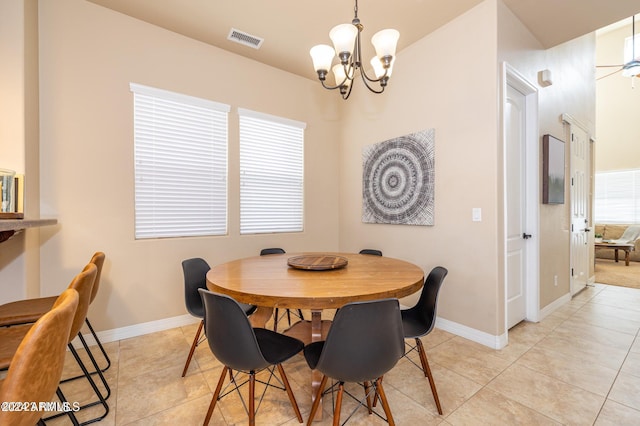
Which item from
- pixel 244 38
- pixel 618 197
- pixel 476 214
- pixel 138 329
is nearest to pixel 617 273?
pixel 618 197

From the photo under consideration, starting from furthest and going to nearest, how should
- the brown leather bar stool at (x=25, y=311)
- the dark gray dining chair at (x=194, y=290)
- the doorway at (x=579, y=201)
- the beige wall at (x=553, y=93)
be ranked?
the doorway at (x=579, y=201)
the beige wall at (x=553, y=93)
the dark gray dining chair at (x=194, y=290)
the brown leather bar stool at (x=25, y=311)

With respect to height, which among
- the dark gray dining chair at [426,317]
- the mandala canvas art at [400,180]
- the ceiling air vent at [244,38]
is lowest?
the dark gray dining chair at [426,317]

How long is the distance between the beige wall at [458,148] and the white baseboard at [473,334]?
0.13ft

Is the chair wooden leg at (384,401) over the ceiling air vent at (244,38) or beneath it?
beneath

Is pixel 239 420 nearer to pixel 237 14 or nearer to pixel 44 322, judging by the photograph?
pixel 44 322

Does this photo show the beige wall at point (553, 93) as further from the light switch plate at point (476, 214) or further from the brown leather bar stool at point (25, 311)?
the brown leather bar stool at point (25, 311)

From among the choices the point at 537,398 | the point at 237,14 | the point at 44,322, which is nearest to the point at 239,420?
the point at 44,322

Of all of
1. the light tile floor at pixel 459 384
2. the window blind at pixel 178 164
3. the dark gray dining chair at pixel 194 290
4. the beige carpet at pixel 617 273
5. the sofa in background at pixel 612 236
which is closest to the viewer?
the light tile floor at pixel 459 384

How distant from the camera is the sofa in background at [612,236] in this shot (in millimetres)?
6066

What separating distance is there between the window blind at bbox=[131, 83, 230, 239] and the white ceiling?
70 cm

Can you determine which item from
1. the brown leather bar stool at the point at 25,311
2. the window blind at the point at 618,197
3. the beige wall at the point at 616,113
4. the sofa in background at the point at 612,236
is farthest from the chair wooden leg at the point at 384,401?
the beige wall at the point at 616,113

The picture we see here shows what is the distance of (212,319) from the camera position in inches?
53.9

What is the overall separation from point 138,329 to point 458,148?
357 centimetres

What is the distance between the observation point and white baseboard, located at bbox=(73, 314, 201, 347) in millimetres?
2559
